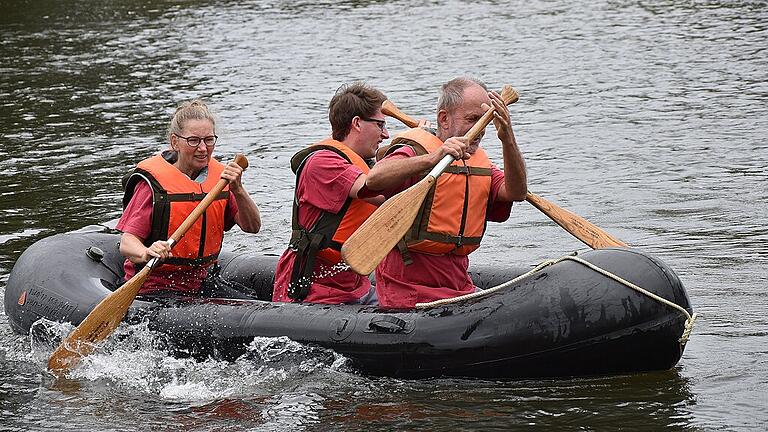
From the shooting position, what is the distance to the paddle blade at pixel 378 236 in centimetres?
504

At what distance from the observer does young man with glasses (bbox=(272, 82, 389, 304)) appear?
5363 mm

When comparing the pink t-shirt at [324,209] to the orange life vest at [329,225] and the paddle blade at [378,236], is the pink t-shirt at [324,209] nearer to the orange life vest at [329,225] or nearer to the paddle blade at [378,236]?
the orange life vest at [329,225]

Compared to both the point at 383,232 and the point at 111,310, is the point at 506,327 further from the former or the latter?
the point at 111,310

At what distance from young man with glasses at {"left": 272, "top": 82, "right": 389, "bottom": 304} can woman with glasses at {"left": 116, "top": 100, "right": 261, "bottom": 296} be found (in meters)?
0.30

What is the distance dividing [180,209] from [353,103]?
960 mm

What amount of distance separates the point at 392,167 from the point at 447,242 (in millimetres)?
416

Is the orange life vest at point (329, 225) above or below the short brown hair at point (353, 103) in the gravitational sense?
below

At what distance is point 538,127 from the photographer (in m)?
11.6

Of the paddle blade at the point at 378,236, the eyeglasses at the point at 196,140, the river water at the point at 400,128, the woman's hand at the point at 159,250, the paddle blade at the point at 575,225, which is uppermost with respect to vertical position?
the eyeglasses at the point at 196,140

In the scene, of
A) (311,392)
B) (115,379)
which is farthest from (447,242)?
(115,379)

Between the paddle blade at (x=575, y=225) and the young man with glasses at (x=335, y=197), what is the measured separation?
77 centimetres

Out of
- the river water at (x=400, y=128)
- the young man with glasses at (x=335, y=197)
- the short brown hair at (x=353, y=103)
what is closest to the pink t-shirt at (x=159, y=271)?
the river water at (x=400, y=128)

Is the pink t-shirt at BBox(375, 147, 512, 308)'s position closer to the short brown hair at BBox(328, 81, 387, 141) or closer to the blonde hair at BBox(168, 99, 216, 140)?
the short brown hair at BBox(328, 81, 387, 141)

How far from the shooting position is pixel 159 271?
5.90m
